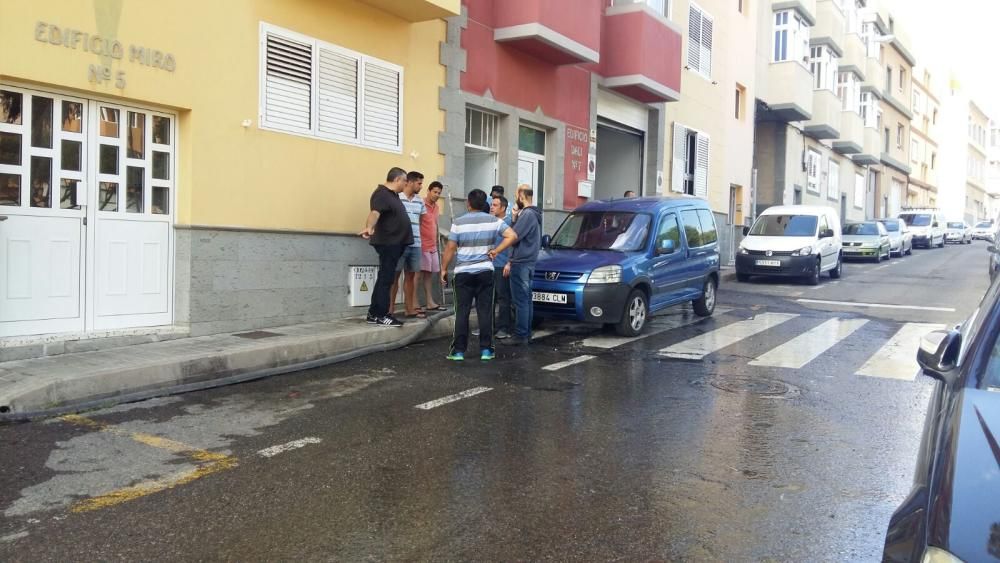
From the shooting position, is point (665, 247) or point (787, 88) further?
point (787, 88)

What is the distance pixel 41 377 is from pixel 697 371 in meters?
6.04

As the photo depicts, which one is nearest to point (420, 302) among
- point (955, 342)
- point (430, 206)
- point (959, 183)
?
point (430, 206)

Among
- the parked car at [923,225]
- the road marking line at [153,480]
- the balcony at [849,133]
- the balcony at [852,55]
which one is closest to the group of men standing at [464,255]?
the road marking line at [153,480]

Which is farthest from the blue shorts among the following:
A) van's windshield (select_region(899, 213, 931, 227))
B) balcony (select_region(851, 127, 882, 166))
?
van's windshield (select_region(899, 213, 931, 227))

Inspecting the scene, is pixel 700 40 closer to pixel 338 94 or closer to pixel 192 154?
pixel 338 94

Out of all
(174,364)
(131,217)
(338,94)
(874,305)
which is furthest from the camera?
(874,305)

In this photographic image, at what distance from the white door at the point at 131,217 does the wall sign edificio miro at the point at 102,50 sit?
0.38 m

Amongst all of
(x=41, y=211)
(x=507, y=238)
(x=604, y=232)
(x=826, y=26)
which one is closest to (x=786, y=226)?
(x=604, y=232)

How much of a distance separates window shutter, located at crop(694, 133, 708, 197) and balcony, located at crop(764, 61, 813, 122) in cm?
683

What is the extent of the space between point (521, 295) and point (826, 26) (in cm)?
2890

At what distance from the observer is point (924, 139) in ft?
190

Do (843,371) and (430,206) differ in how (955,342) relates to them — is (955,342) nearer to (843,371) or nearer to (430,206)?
(843,371)

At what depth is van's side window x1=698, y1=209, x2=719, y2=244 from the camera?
12.7 m

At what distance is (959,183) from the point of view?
66688mm
